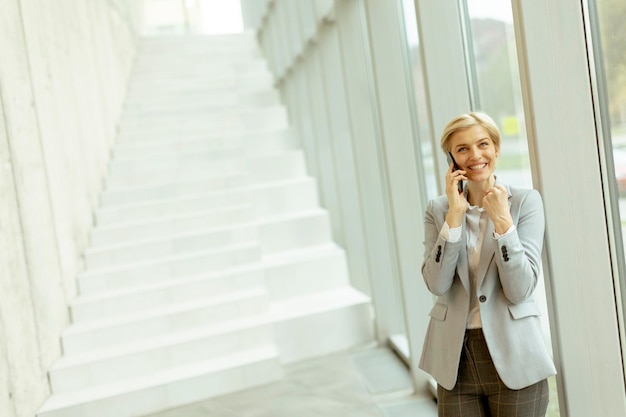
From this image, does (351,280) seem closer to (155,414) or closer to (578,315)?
(155,414)

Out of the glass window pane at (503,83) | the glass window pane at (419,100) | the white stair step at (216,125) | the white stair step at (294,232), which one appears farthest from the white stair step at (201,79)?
the glass window pane at (503,83)

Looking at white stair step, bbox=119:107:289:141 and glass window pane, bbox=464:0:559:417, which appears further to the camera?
white stair step, bbox=119:107:289:141

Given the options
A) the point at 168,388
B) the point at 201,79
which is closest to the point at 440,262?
the point at 168,388

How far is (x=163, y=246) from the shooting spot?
6836 mm

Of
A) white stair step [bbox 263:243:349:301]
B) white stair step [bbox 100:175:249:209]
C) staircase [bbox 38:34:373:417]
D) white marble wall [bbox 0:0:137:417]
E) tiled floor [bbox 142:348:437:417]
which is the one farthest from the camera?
white stair step [bbox 100:175:249:209]

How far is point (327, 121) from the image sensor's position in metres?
7.19

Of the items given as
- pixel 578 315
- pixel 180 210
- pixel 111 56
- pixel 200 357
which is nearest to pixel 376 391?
pixel 200 357

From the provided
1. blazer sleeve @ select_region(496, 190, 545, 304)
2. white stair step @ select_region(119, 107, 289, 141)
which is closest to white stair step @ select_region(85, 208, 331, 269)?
white stair step @ select_region(119, 107, 289, 141)

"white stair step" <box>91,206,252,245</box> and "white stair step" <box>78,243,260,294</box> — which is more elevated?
"white stair step" <box>91,206,252,245</box>

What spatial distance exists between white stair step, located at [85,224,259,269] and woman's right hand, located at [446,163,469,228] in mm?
4860

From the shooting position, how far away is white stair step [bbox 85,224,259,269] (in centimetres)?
669

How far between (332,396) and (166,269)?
247cm

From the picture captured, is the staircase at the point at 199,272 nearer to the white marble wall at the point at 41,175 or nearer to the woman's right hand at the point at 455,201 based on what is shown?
the white marble wall at the point at 41,175

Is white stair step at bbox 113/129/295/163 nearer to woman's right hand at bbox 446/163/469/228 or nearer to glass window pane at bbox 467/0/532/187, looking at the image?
glass window pane at bbox 467/0/532/187
